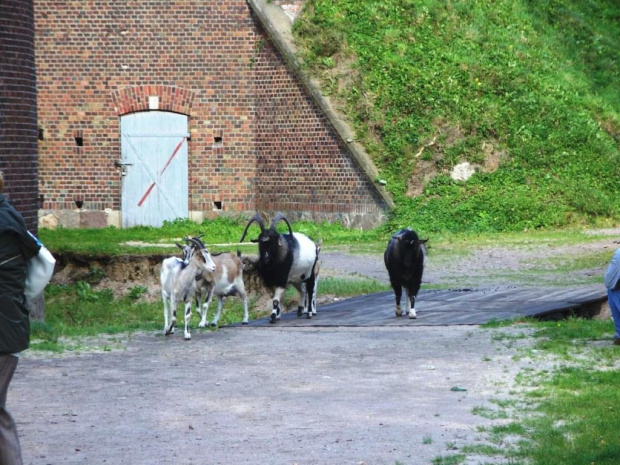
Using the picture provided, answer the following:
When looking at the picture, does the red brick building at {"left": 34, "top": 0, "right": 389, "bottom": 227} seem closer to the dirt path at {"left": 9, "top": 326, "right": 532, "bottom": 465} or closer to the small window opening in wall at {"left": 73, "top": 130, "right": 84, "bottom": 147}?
the small window opening in wall at {"left": 73, "top": 130, "right": 84, "bottom": 147}

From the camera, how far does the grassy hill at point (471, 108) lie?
93.6 ft

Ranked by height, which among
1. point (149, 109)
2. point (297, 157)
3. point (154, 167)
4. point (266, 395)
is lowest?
point (266, 395)

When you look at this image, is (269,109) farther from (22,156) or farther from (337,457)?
(337,457)

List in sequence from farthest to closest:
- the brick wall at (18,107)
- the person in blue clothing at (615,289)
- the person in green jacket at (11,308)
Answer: the brick wall at (18,107) → the person in blue clothing at (615,289) → the person in green jacket at (11,308)

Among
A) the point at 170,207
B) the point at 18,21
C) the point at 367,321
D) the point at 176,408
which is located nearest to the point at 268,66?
the point at 170,207

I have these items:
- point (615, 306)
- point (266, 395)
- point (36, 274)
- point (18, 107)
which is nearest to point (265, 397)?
point (266, 395)

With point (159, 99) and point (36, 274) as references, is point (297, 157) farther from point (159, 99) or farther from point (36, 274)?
point (36, 274)

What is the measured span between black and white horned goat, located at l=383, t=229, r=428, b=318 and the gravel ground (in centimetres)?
96

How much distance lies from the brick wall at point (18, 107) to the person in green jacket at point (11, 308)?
10187mm

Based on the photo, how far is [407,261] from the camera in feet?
52.5

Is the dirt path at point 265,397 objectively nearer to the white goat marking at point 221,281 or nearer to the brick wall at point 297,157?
the white goat marking at point 221,281

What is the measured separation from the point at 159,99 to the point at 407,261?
1807 cm

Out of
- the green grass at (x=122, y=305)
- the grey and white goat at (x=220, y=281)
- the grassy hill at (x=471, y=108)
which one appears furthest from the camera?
the grassy hill at (x=471, y=108)

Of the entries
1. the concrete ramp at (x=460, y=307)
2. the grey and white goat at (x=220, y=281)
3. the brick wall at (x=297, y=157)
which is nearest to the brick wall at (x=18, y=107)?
the grey and white goat at (x=220, y=281)
